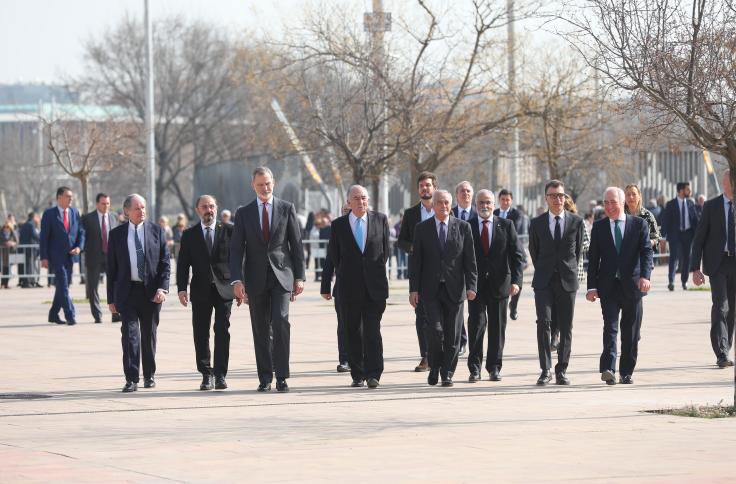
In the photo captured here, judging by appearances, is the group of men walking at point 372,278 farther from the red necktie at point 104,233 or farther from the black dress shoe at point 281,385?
the red necktie at point 104,233

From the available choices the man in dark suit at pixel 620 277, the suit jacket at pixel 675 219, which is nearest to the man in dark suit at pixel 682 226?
the suit jacket at pixel 675 219

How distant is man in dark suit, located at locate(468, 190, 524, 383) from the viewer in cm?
1416

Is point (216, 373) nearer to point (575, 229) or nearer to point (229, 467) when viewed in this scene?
point (575, 229)

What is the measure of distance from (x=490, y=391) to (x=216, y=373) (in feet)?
8.00

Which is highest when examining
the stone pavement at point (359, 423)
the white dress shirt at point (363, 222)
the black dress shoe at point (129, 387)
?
the white dress shirt at point (363, 222)

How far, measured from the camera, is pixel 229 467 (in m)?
9.01

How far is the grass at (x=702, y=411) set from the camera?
11.2 metres

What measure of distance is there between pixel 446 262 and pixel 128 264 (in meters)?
2.86

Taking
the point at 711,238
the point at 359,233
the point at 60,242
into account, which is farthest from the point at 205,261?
the point at 60,242

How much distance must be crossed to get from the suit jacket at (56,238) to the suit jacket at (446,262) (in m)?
9.24

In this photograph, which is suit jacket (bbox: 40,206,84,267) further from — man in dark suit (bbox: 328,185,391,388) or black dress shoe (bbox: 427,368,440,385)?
black dress shoe (bbox: 427,368,440,385)

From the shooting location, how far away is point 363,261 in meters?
13.9

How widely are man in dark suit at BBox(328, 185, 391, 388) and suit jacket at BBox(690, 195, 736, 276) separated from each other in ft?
10.9

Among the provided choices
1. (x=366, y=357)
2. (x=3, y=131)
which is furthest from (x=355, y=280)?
(x=3, y=131)
